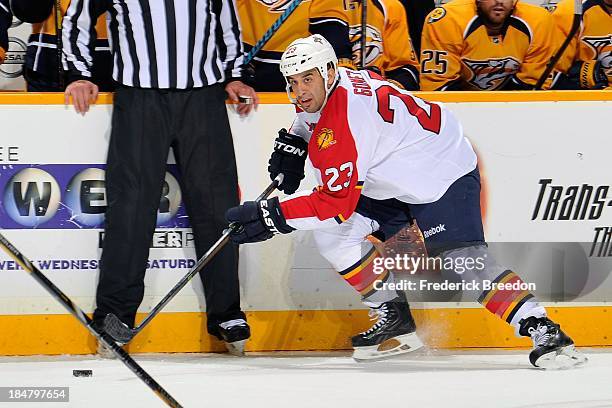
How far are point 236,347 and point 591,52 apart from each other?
2.17m

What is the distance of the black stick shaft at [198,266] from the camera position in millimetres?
4500

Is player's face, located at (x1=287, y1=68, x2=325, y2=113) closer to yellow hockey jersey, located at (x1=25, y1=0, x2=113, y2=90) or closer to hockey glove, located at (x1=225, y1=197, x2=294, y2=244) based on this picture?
hockey glove, located at (x1=225, y1=197, x2=294, y2=244)

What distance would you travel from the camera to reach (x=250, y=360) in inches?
188

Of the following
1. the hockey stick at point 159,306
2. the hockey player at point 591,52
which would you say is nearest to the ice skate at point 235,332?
the hockey stick at point 159,306

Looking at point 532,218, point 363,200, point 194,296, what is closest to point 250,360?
point 194,296

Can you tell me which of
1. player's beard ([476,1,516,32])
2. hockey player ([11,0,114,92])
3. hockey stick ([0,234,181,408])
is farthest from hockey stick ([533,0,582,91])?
hockey stick ([0,234,181,408])

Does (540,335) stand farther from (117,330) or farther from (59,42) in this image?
(59,42)

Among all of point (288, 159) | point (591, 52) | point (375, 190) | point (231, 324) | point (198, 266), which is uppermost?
point (591, 52)

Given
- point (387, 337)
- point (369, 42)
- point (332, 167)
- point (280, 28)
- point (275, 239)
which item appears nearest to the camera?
point (332, 167)

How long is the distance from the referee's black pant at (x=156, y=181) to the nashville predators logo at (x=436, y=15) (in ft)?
4.03

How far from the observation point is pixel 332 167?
427cm

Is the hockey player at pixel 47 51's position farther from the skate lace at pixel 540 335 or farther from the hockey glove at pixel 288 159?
the skate lace at pixel 540 335

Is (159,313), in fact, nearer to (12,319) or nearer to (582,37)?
(12,319)

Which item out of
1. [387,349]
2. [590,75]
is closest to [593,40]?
[590,75]
